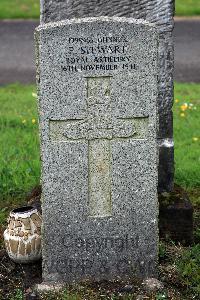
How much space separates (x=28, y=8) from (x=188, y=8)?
10.4ft

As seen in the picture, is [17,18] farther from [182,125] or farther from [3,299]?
[3,299]

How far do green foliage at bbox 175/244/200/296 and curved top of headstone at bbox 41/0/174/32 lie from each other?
1.45 metres

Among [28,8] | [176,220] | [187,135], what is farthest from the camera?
[28,8]

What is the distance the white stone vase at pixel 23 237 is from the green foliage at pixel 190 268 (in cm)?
87

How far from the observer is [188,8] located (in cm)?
1462

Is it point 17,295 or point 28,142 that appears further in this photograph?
point 28,142

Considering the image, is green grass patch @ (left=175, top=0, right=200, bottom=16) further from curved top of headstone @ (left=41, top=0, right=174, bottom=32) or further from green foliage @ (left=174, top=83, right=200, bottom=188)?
curved top of headstone @ (left=41, top=0, right=174, bottom=32)

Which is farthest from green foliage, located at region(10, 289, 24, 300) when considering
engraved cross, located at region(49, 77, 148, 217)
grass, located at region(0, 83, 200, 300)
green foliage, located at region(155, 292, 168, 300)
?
green foliage, located at region(155, 292, 168, 300)

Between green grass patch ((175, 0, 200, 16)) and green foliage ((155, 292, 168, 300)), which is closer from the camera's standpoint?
green foliage ((155, 292, 168, 300))

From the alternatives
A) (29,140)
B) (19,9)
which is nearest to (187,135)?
(29,140)

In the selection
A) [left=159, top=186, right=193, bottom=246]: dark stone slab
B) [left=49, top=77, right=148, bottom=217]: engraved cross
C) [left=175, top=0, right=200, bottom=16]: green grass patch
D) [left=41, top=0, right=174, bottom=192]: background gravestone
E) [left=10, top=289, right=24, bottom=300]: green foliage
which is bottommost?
[left=10, top=289, right=24, bottom=300]: green foliage

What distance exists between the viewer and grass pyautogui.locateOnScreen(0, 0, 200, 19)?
47.1ft

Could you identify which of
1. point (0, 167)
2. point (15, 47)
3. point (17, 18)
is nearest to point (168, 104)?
point (0, 167)

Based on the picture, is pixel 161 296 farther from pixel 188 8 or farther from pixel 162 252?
pixel 188 8
